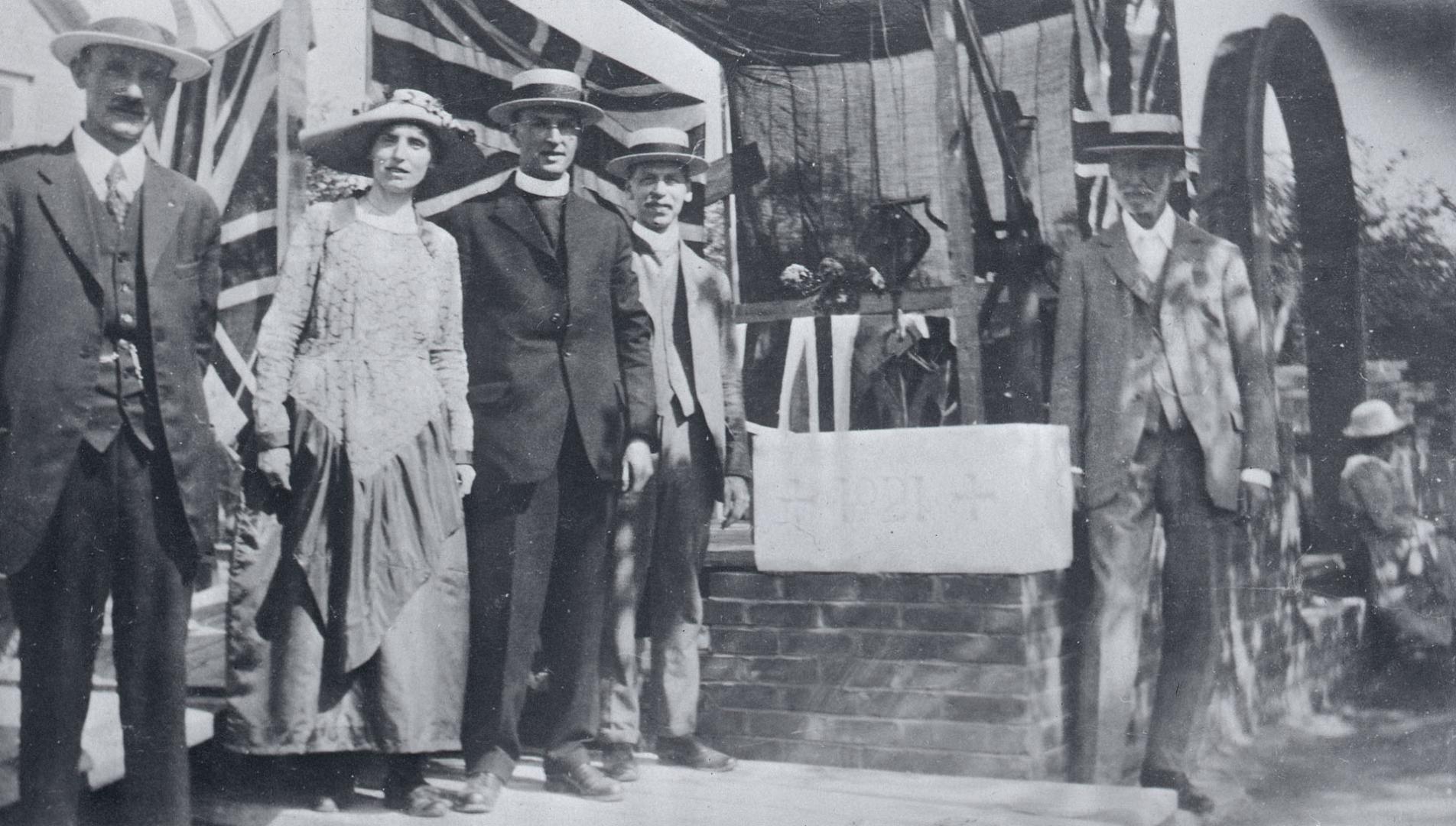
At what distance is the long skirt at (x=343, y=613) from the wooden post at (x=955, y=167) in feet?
5.15

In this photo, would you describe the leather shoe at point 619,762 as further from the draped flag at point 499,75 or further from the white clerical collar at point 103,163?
the white clerical collar at point 103,163

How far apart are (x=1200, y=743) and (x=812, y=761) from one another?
108cm

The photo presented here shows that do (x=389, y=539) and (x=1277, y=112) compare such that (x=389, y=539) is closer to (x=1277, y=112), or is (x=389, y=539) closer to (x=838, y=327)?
(x=838, y=327)

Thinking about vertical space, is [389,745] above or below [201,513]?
below

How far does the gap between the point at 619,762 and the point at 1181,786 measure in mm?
1561

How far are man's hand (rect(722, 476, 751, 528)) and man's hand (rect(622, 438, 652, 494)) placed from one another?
0.30 metres

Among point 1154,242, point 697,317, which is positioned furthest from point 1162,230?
point 697,317

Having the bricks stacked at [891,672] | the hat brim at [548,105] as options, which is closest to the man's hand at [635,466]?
the bricks stacked at [891,672]

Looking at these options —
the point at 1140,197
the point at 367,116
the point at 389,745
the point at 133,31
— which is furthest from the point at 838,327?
the point at 133,31

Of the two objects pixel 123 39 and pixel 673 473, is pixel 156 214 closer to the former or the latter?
pixel 123 39

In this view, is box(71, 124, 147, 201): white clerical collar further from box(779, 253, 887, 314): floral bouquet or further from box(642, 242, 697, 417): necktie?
box(779, 253, 887, 314): floral bouquet

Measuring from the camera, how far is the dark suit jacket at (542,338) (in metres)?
3.71

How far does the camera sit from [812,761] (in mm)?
3850

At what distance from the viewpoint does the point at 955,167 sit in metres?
3.94
